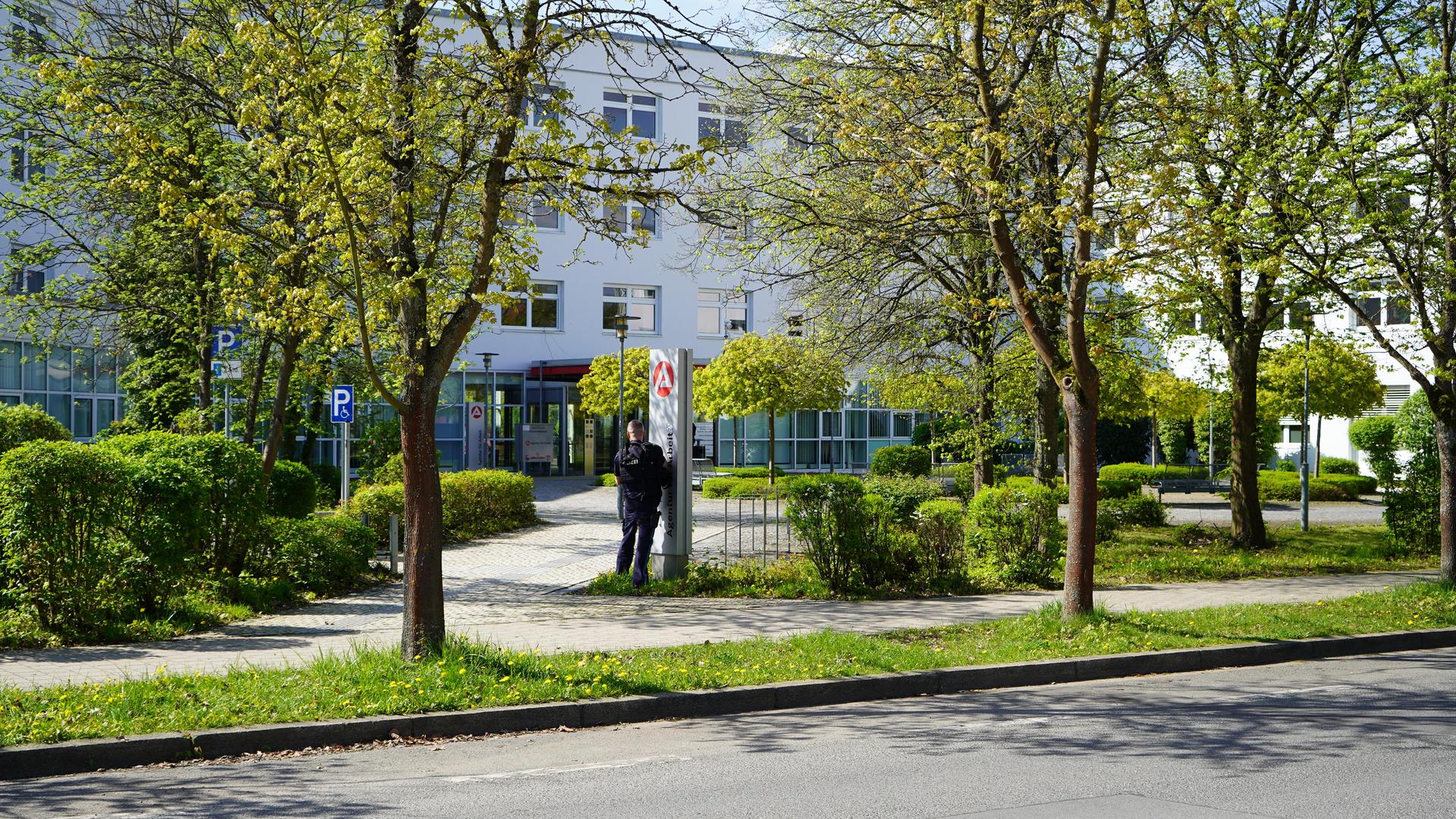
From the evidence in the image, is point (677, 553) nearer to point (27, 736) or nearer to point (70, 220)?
point (27, 736)

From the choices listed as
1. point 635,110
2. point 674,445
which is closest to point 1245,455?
point 674,445

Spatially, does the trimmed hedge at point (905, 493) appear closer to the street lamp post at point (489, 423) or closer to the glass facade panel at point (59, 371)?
the glass facade panel at point (59, 371)

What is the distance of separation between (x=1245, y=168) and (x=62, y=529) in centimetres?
1253

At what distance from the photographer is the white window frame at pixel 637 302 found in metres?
45.1

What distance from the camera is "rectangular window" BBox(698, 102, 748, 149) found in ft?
29.8

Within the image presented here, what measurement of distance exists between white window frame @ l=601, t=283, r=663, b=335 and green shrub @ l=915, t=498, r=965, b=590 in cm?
3155

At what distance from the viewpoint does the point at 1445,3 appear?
1416 centimetres

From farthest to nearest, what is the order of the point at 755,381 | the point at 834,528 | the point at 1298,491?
the point at 1298,491 → the point at 755,381 → the point at 834,528

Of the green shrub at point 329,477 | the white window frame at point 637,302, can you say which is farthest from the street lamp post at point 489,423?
the green shrub at point 329,477

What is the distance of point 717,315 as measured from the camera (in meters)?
46.9

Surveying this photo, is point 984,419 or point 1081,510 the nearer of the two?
point 1081,510

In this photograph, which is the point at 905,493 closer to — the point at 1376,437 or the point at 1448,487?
the point at 1448,487

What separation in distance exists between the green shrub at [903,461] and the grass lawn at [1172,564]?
15565mm

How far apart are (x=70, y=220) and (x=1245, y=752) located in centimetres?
2016
